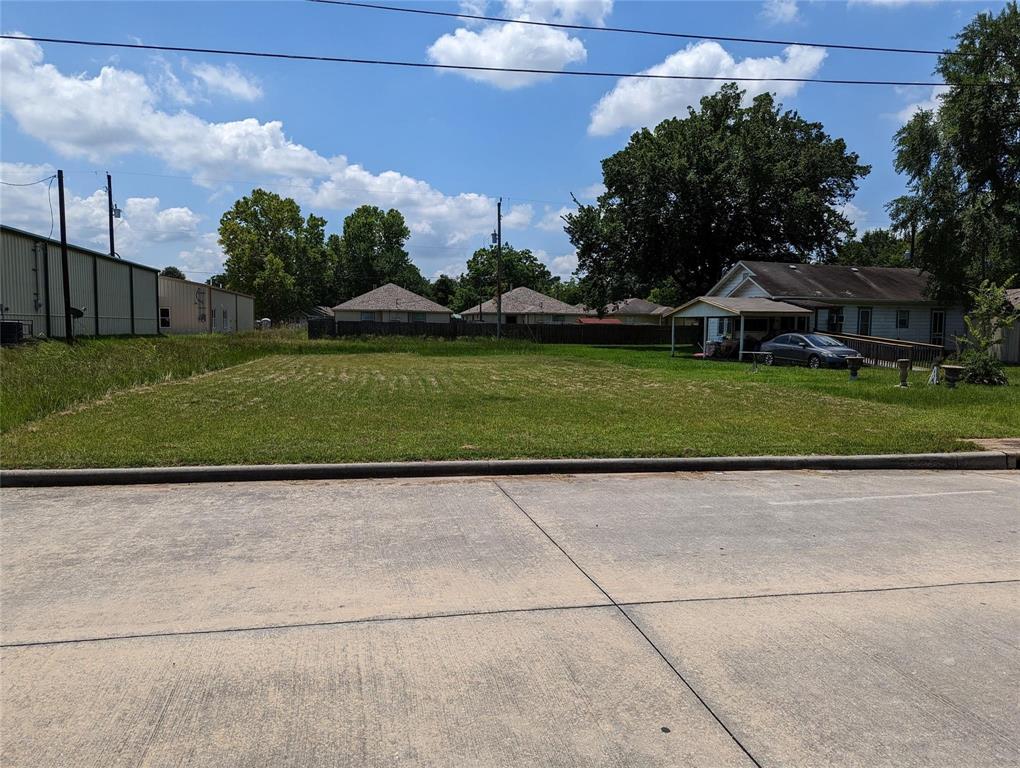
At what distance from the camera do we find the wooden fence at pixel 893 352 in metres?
28.1

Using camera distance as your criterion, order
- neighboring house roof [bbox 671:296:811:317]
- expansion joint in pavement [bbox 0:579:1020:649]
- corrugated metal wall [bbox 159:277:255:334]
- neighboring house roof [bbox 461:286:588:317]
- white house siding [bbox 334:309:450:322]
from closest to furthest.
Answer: expansion joint in pavement [bbox 0:579:1020:649]
neighboring house roof [bbox 671:296:811:317]
corrugated metal wall [bbox 159:277:255:334]
white house siding [bbox 334:309:450:322]
neighboring house roof [bbox 461:286:588:317]

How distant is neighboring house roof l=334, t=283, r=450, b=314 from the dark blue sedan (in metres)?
52.1

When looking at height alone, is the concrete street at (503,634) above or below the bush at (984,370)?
below

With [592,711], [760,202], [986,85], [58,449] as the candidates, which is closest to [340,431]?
[58,449]

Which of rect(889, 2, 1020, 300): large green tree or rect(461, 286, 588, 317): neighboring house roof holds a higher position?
rect(889, 2, 1020, 300): large green tree

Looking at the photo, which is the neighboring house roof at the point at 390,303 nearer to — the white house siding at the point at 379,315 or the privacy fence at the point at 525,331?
the white house siding at the point at 379,315

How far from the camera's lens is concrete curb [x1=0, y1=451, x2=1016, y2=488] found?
795 centimetres

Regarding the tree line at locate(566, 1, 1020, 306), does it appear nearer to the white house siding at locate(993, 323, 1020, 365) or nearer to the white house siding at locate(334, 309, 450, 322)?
the white house siding at locate(993, 323, 1020, 365)

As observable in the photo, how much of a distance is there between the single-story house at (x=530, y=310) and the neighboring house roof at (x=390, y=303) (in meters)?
7.26

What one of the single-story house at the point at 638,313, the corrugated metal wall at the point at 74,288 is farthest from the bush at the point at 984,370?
the single-story house at the point at 638,313

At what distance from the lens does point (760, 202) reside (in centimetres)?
4528

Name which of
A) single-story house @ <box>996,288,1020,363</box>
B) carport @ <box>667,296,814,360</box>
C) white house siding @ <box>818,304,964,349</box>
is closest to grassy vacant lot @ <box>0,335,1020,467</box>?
carport @ <box>667,296,814,360</box>

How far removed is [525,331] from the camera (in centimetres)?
5831

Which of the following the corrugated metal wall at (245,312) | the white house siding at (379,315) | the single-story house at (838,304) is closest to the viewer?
the single-story house at (838,304)
